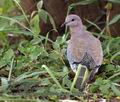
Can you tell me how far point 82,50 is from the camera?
18.2ft

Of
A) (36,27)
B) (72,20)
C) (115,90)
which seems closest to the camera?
(115,90)

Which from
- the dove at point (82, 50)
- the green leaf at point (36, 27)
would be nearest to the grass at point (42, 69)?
the green leaf at point (36, 27)

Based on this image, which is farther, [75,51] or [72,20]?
[72,20]

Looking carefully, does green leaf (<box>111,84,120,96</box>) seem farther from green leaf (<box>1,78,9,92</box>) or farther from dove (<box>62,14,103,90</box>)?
green leaf (<box>1,78,9,92</box>)

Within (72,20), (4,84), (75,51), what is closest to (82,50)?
(75,51)

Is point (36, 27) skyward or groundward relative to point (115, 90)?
skyward

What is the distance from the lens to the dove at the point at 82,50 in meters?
5.38

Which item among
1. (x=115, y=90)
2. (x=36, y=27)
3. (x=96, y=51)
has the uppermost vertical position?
(x=36, y=27)

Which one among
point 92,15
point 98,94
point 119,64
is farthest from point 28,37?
point 98,94

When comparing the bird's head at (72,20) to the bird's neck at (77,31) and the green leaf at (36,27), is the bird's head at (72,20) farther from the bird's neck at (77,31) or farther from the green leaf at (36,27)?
the green leaf at (36,27)

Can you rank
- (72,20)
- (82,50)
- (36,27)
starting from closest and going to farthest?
(82,50)
(36,27)
(72,20)

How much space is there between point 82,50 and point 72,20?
22.8 inches

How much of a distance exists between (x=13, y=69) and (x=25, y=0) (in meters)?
1.34

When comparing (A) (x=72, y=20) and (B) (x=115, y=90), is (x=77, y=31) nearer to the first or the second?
(A) (x=72, y=20)
